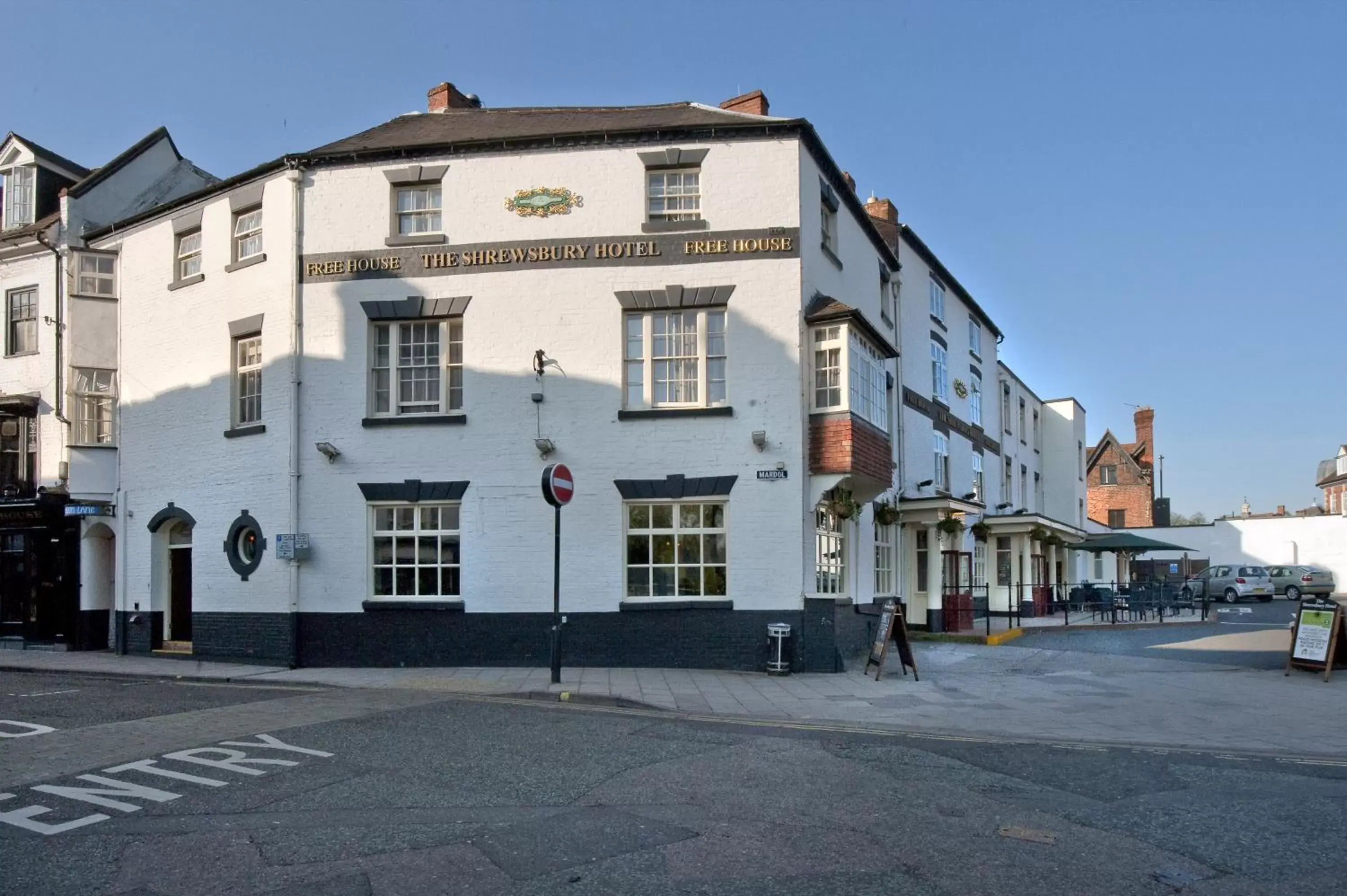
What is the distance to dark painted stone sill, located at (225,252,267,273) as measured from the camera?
18.8 m

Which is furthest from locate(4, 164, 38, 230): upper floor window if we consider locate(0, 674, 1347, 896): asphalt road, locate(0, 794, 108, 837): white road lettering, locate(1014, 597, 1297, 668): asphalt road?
locate(1014, 597, 1297, 668): asphalt road

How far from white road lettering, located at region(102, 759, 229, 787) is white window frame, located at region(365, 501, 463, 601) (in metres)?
8.19

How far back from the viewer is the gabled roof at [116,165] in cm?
2248

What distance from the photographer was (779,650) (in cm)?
1616

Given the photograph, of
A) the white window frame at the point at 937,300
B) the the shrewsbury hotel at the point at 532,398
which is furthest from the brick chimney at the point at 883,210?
the the shrewsbury hotel at the point at 532,398

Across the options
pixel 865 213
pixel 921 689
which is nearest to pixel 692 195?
pixel 865 213

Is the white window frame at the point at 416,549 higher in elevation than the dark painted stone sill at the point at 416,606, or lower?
higher

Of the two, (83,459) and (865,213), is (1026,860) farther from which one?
(83,459)

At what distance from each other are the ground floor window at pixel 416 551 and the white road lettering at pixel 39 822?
9955 mm

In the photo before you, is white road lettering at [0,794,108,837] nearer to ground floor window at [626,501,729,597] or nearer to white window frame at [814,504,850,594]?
ground floor window at [626,501,729,597]

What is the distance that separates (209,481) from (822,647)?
1144 centimetres

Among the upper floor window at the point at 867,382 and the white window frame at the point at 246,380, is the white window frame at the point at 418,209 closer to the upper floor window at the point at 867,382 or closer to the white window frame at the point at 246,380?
the white window frame at the point at 246,380

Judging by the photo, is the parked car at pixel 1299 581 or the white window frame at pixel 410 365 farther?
the parked car at pixel 1299 581

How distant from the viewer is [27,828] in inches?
273
